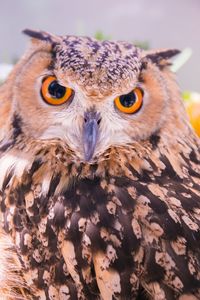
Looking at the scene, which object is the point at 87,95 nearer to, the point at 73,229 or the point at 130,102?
the point at 130,102

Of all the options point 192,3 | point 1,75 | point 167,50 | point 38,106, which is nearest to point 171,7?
point 192,3

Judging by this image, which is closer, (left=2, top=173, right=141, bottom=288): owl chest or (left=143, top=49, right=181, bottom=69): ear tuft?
(left=2, top=173, right=141, bottom=288): owl chest

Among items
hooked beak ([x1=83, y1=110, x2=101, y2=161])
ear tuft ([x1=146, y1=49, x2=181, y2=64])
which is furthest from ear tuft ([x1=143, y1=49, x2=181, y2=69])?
hooked beak ([x1=83, y1=110, x2=101, y2=161])

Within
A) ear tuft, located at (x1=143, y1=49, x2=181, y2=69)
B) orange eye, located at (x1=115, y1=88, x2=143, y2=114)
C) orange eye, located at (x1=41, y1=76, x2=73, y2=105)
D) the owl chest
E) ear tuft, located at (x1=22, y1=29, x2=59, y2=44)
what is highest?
ear tuft, located at (x1=143, y1=49, x2=181, y2=69)

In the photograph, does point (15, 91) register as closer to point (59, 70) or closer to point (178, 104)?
point (59, 70)

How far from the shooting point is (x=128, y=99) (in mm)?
799

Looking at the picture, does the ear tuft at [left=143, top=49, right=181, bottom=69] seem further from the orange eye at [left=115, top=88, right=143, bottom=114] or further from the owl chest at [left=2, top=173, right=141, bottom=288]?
the owl chest at [left=2, top=173, right=141, bottom=288]

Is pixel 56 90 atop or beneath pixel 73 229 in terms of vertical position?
atop

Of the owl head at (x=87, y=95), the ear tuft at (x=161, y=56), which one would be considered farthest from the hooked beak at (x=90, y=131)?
the ear tuft at (x=161, y=56)

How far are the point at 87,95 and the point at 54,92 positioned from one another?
0.06m

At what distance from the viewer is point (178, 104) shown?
0.91 metres

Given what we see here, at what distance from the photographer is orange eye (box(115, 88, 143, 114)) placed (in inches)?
31.0

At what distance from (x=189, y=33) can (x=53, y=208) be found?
2.31m

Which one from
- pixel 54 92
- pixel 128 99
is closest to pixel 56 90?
pixel 54 92
